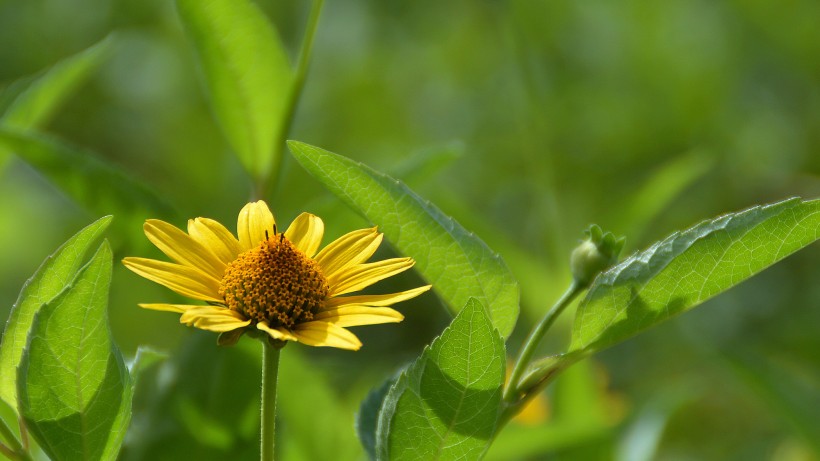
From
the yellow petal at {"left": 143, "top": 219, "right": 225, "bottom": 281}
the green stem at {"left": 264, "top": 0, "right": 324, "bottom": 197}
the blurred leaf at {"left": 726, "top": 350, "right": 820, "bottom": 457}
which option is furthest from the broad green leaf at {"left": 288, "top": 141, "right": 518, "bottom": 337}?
the blurred leaf at {"left": 726, "top": 350, "right": 820, "bottom": 457}

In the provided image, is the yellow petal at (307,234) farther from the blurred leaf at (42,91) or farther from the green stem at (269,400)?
the blurred leaf at (42,91)

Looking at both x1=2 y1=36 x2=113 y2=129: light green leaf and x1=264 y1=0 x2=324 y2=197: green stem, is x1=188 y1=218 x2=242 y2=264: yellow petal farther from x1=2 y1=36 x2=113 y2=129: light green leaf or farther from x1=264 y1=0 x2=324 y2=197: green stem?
x1=2 y1=36 x2=113 y2=129: light green leaf

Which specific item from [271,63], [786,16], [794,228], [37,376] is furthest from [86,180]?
[786,16]

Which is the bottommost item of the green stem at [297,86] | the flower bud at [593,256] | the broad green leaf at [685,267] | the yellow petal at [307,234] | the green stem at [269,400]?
the broad green leaf at [685,267]

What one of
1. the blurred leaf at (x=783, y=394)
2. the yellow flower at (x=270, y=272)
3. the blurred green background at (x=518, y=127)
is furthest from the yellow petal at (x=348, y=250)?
the blurred green background at (x=518, y=127)

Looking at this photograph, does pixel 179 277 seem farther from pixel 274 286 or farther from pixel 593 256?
pixel 593 256

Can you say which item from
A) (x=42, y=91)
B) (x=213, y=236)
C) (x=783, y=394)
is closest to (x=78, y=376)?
(x=213, y=236)
